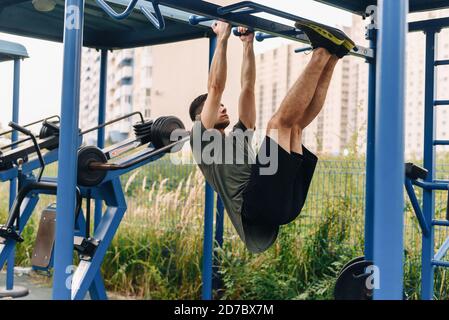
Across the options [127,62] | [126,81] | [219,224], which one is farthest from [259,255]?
[126,81]

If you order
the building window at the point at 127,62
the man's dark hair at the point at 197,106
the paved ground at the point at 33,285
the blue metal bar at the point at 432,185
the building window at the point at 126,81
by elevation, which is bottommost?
Answer: the paved ground at the point at 33,285

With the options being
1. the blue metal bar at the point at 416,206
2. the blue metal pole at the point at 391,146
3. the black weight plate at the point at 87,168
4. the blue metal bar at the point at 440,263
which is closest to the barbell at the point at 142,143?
the black weight plate at the point at 87,168

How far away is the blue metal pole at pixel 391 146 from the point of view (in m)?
1.53

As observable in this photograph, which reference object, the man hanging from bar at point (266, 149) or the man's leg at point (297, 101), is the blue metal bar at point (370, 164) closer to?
the man hanging from bar at point (266, 149)

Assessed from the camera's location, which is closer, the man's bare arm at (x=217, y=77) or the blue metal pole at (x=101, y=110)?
the man's bare arm at (x=217, y=77)

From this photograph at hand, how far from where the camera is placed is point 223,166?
300 cm

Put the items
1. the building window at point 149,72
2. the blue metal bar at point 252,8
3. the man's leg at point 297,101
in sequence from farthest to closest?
1. the building window at point 149,72
2. the man's leg at point 297,101
3. the blue metal bar at point 252,8

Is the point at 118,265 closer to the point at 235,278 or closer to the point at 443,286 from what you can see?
the point at 235,278

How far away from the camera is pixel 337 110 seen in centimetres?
4106

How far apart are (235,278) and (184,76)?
32.7 metres

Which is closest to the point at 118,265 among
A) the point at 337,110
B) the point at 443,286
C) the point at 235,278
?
the point at 235,278

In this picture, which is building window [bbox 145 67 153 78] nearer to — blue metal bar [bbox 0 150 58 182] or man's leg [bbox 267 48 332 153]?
blue metal bar [bbox 0 150 58 182]

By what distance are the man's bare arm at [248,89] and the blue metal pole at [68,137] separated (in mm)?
1173

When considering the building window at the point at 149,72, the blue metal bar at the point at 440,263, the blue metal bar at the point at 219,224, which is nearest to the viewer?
the blue metal bar at the point at 440,263
